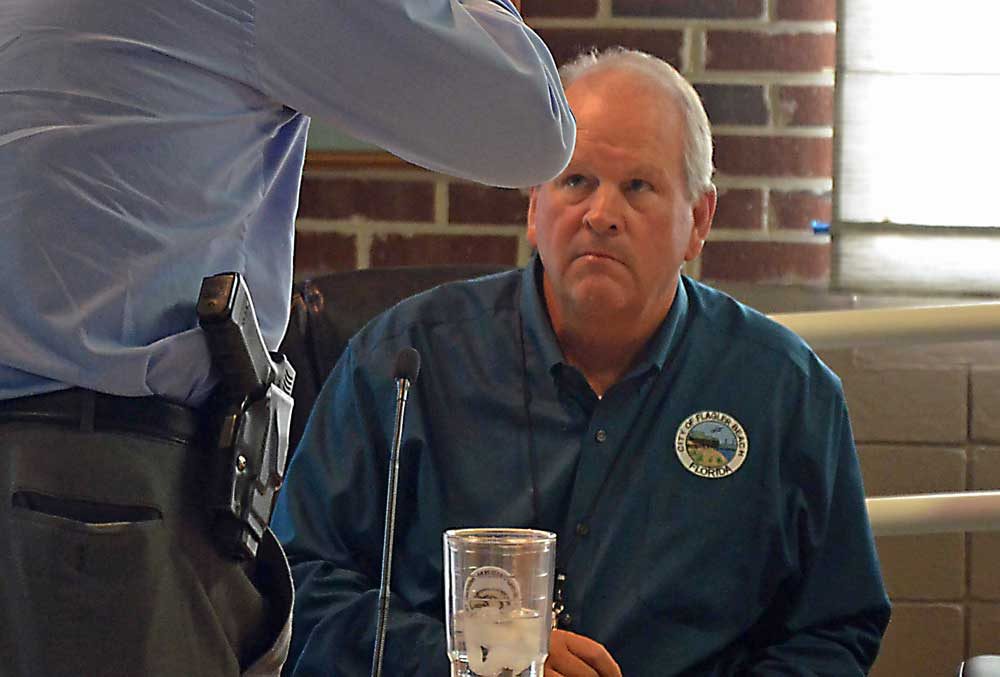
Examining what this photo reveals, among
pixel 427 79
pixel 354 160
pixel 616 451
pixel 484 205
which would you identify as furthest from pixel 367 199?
pixel 427 79

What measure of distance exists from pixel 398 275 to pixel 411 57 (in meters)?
0.85

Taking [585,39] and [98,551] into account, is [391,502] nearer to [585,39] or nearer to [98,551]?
[98,551]

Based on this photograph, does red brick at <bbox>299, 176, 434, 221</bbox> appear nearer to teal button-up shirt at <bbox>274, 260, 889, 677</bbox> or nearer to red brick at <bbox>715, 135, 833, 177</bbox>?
red brick at <bbox>715, 135, 833, 177</bbox>

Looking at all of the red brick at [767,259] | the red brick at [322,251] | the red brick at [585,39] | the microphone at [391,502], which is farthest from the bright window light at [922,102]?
the microphone at [391,502]

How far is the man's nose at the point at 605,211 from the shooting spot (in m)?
1.82

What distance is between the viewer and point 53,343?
111 centimetres

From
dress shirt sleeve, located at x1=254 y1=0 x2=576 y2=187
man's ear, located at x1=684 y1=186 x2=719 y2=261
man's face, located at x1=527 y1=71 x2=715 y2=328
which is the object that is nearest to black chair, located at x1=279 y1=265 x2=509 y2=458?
man's face, located at x1=527 y1=71 x2=715 y2=328

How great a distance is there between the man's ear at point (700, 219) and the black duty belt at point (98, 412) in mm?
942

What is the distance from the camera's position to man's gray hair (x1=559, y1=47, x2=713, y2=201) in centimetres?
188

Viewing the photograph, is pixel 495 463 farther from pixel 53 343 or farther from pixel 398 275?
pixel 53 343

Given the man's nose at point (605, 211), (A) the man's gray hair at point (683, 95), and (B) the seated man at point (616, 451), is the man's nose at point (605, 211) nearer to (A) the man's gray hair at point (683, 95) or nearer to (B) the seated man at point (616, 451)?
(B) the seated man at point (616, 451)

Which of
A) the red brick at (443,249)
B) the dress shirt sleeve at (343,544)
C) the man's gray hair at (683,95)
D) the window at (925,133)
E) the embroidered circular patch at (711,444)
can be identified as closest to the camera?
the dress shirt sleeve at (343,544)

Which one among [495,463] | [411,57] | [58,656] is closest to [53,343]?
[58,656]

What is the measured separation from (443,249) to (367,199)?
5.8 inches
